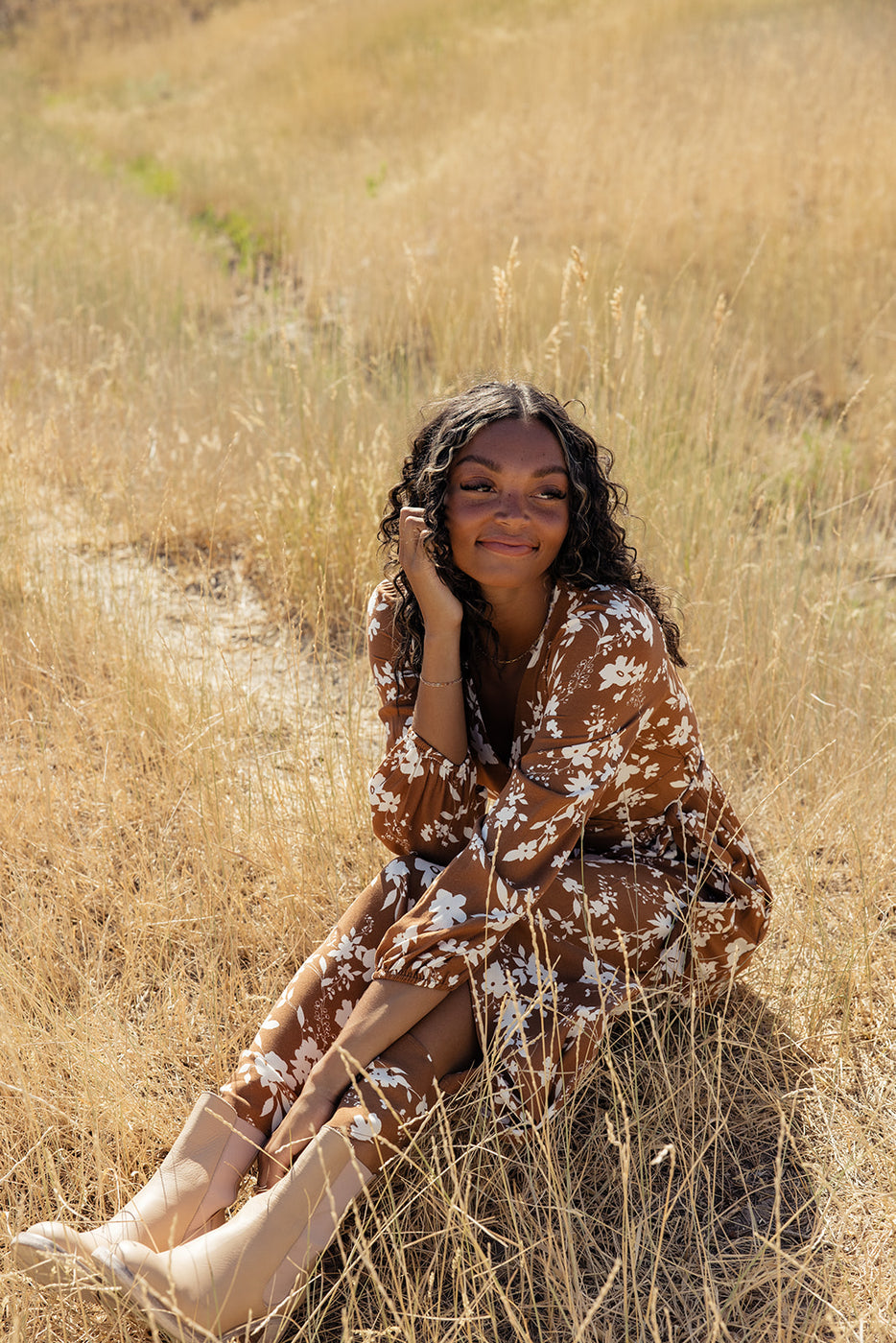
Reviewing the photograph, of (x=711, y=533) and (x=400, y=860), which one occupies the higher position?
(x=711, y=533)

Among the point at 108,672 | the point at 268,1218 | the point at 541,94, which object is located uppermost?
the point at 541,94

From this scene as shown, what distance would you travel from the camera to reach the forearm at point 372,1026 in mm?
1657

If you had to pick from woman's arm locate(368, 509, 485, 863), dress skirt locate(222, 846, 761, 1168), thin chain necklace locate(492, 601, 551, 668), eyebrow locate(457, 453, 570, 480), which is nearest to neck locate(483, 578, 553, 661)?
thin chain necklace locate(492, 601, 551, 668)

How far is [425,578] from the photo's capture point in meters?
1.99

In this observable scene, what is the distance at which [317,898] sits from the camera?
2424 millimetres

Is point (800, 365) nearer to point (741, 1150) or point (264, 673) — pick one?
point (264, 673)

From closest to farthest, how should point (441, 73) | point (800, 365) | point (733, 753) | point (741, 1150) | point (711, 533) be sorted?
point (741, 1150) → point (733, 753) → point (711, 533) → point (800, 365) → point (441, 73)

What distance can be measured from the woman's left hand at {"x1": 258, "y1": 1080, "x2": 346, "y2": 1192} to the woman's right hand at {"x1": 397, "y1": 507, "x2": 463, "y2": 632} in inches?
33.2

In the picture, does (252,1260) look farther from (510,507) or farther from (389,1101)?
(510,507)

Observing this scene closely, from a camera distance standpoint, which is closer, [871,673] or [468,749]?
[468,749]

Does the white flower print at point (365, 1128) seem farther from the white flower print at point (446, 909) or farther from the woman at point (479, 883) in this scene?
the white flower print at point (446, 909)

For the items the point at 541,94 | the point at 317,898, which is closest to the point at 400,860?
the point at 317,898

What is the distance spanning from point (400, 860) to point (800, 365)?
436 centimetres

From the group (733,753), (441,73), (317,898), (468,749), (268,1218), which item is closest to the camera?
(268,1218)
